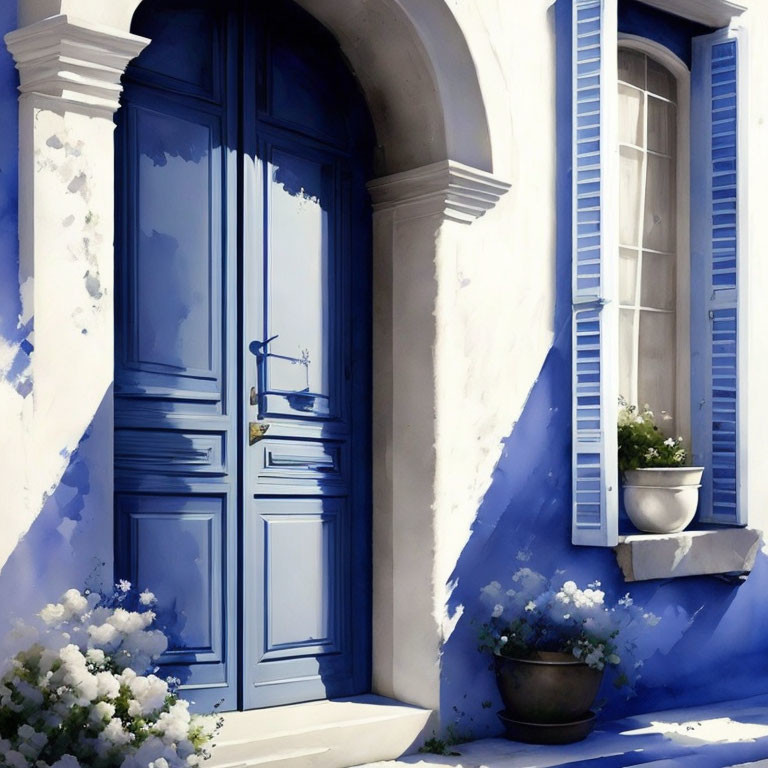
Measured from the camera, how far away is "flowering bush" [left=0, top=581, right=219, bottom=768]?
10.4ft

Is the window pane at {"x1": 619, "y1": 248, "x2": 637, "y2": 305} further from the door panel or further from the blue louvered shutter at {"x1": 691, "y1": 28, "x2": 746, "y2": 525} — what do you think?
the door panel

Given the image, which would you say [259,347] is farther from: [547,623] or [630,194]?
[630,194]

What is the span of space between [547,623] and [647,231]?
90.2 inches

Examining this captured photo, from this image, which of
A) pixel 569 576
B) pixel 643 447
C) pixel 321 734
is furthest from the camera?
pixel 643 447

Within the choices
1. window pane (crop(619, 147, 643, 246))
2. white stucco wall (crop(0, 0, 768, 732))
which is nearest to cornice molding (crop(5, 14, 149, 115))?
white stucco wall (crop(0, 0, 768, 732))

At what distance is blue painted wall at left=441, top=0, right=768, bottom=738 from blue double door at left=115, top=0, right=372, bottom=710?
44cm

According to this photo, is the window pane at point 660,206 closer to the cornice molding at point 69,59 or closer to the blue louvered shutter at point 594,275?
the blue louvered shutter at point 594,275

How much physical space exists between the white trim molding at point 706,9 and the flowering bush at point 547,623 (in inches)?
116

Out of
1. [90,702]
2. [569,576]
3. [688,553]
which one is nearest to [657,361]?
[688,553]

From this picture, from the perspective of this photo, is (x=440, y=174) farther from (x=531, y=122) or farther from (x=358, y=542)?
(x=358, y=542)

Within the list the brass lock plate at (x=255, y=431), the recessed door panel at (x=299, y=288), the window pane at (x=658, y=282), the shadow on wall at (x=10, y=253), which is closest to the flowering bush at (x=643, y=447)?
the window pane at (x=658, y=282)

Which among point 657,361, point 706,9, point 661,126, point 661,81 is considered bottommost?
point 657,361

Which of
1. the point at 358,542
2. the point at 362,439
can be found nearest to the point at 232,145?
the point at 362,439

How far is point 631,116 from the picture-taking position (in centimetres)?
627
